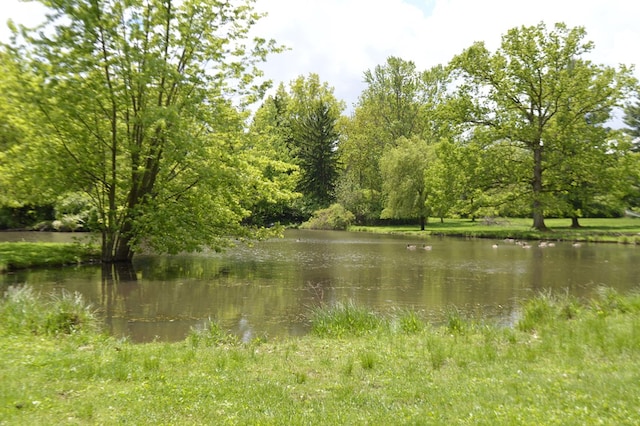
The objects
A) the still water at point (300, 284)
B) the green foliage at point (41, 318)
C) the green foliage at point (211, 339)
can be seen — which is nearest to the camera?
the green foliage at point (211, 339)

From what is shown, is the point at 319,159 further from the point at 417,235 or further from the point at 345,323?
the point at 345,323

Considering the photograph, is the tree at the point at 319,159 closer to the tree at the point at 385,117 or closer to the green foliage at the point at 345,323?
the tree at the point at 385,117

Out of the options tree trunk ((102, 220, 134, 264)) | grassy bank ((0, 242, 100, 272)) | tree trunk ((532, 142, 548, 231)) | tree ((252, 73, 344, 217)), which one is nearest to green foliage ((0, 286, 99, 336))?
grassy bank ((0, 242, 100, 272))

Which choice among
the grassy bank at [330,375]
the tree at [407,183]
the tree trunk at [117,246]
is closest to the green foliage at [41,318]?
the grassy bank at [330,375]

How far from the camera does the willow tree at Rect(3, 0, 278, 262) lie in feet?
58.9

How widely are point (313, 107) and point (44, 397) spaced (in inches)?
2657

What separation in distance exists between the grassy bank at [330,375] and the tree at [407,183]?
40.5m

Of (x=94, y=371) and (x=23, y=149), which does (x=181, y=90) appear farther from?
(x=94, y=371)

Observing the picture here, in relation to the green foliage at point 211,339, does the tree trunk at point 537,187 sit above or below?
above

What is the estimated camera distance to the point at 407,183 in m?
50.4

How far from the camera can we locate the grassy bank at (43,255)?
18.9 metres

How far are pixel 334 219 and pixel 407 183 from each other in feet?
40.1

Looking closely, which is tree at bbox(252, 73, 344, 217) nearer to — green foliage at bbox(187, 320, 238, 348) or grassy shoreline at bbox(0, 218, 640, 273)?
grassy shoreline at bbox(0, 218, 640, 273)

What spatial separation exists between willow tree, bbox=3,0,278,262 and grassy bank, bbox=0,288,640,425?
417 inches
